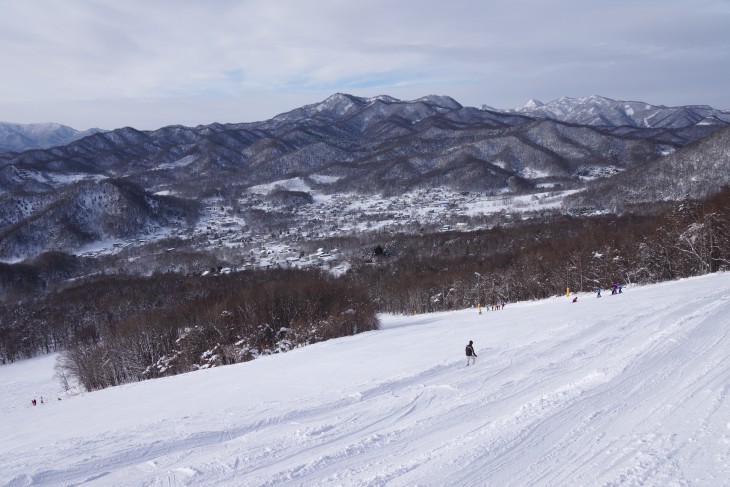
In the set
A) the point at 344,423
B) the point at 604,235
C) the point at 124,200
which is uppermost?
the point at 124,200

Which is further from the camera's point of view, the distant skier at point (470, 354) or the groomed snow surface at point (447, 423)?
the distant skier at point (470, 354)

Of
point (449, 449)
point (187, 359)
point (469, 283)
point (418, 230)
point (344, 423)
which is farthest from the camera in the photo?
point (418, 230)

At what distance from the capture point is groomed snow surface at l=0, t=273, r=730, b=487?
861 cm

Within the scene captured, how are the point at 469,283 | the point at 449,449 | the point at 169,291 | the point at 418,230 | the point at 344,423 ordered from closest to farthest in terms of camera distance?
the point at 449,449, the point at 344,423, the point at 469,283, the point at 169,291, the point at 418,230

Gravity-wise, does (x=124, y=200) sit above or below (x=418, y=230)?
above

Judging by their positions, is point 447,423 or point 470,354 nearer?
point 447,423

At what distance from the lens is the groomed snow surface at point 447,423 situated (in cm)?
861

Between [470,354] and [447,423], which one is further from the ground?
[447,423]

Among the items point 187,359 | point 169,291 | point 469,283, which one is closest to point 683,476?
point 187,359

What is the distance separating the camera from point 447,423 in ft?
35.9

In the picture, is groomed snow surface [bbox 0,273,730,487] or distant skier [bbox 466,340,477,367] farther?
distant skier [bbox 466,340,477,367]

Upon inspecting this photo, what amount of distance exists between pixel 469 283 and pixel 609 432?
54.9 meters

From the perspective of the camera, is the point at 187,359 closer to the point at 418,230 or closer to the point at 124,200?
the point at 418,230

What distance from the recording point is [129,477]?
945cm
